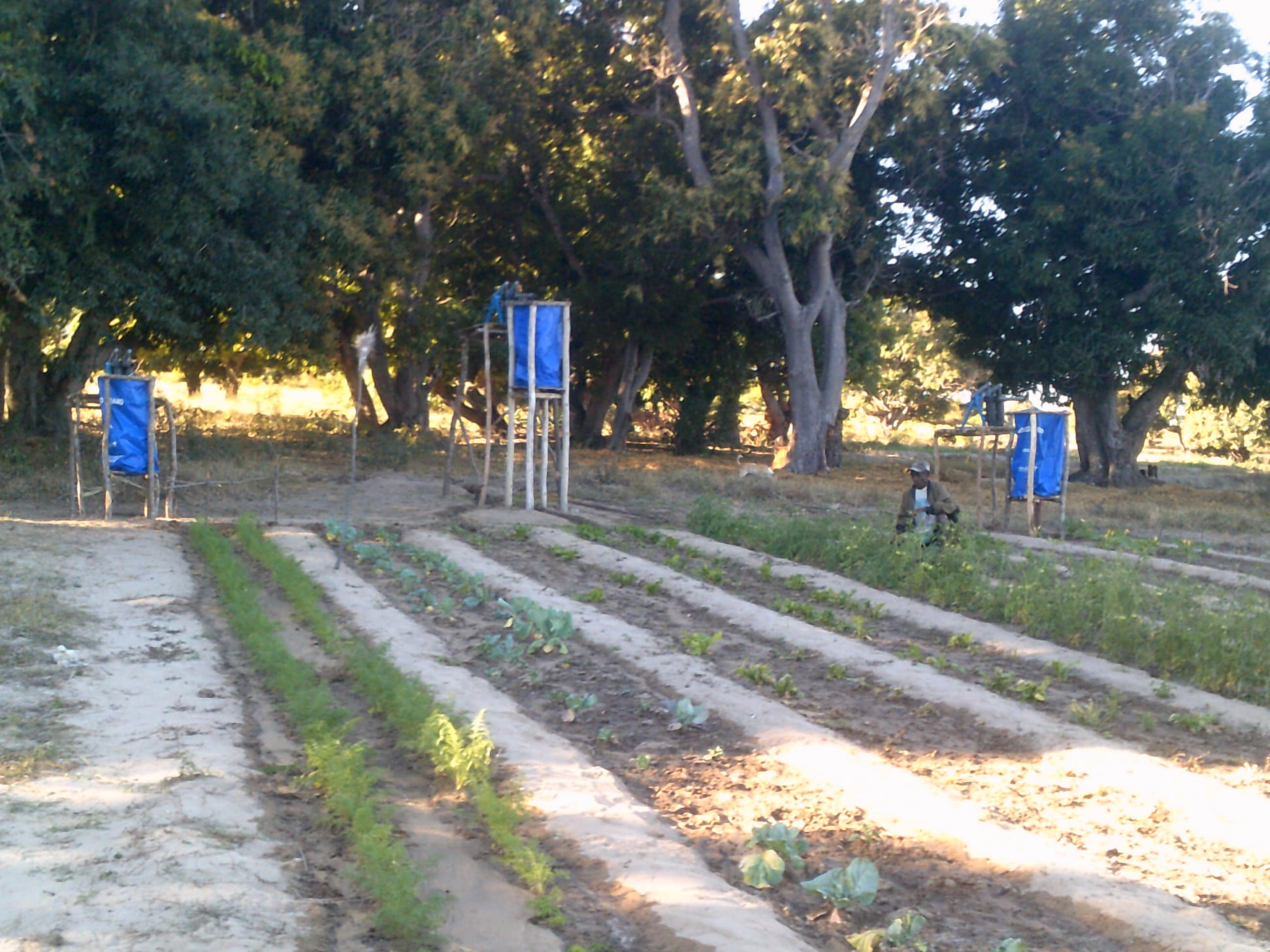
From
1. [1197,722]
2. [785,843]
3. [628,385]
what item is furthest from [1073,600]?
Result: [628,385]

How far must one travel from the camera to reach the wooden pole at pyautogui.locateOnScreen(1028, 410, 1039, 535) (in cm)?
1554

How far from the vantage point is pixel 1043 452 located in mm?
15836

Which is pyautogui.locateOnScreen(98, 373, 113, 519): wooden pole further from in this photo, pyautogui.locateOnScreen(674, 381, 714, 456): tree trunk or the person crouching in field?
pyautogui.locateOnScreen(674, 381, 714, 456): tree trunk

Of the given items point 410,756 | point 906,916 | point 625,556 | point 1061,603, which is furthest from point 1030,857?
point 625,556

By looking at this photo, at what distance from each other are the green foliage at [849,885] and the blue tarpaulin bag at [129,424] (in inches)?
452

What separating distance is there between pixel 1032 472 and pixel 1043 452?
1.16ft

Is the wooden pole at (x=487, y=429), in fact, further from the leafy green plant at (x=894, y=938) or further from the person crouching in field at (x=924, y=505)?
the leafy green plant at (x=894, y=938)

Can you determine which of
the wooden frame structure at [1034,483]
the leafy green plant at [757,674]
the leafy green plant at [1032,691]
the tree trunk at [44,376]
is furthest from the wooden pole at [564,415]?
the tree trunk at [44,376]

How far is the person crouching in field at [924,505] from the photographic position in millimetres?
12289

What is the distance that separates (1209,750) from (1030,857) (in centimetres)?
225

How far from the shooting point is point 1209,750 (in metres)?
6.81

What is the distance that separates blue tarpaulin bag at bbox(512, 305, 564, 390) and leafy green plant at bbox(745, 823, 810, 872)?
35.5ft

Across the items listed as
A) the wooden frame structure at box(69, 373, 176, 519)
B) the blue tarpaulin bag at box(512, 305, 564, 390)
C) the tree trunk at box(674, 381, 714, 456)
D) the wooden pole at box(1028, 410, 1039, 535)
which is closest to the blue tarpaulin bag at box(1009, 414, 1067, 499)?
the wooden pole at box(1028, 410, 1039, 535)

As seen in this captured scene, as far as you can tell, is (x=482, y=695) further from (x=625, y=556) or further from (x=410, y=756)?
(x=625, y=556)
